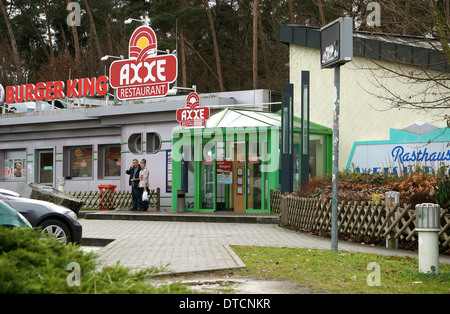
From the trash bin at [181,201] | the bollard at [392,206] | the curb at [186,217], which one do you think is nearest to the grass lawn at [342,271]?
the bollard at [392,206]

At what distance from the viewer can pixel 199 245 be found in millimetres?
12695

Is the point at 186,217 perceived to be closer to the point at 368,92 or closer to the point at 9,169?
the point at 368,92

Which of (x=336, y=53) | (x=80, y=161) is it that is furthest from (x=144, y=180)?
(x=336, y=53)

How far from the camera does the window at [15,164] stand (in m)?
34.5

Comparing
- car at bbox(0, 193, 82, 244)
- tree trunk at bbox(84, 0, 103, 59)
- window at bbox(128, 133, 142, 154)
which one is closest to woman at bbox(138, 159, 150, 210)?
window at bbox(128, 133, 142, 154)

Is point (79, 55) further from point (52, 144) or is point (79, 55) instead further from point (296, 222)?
point (296, 222)

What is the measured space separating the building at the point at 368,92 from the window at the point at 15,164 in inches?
617

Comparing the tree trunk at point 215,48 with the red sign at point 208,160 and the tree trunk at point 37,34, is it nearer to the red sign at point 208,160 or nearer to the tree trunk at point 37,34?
the tree trunk at point 37,34

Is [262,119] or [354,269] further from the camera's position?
[262,119]

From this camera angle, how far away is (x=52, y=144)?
33.1 meters

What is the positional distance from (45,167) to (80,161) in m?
2.48

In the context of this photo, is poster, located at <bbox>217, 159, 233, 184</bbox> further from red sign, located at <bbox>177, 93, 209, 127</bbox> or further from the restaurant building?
red sign, located at <bbox>177, 93, 209, 127</bbox>
